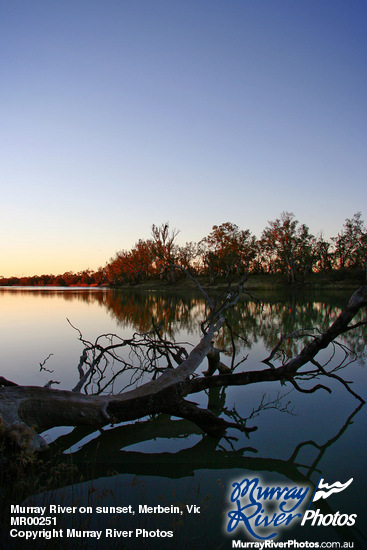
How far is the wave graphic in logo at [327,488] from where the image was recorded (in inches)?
127

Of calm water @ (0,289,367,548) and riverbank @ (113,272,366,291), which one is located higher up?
riverbank @ (113,272,366,291)

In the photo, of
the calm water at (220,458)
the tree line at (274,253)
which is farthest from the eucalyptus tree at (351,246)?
the calm water at (220,458)

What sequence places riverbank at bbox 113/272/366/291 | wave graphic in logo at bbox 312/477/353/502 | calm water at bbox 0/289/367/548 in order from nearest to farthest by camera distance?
calm water at bbox 0/289/367/548 < wave graphic in logo at bbox 312/477/353/502 < riverbank at bbox 113/272/366/291

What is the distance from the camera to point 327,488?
3.33 meters

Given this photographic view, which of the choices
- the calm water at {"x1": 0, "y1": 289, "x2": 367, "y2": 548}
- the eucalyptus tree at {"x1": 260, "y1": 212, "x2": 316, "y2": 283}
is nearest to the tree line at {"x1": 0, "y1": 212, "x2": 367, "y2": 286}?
the eucalyptus tree at {"x1": 260, "y1": 212, "x2": 316, "y2": 283}

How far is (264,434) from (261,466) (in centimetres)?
85

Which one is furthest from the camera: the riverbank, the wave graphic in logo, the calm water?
the riverbank

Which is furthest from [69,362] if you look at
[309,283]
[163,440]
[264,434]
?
[309,283]

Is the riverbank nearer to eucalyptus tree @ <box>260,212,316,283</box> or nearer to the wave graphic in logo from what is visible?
eucalyptus tree @ <box>260,212,316,283</box>

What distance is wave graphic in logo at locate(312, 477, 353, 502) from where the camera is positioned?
324 cm

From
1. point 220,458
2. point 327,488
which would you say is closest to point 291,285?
point 220,458

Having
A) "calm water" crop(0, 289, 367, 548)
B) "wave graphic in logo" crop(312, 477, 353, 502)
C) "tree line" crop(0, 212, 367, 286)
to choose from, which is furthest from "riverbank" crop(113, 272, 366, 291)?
"wave graphic in logo" crop(312, 477, 353, 502)

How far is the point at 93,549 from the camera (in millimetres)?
2555

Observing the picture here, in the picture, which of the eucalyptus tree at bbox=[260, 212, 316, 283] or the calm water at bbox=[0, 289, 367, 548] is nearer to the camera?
the calm water at bbox=[0, 289, 367, 548]
